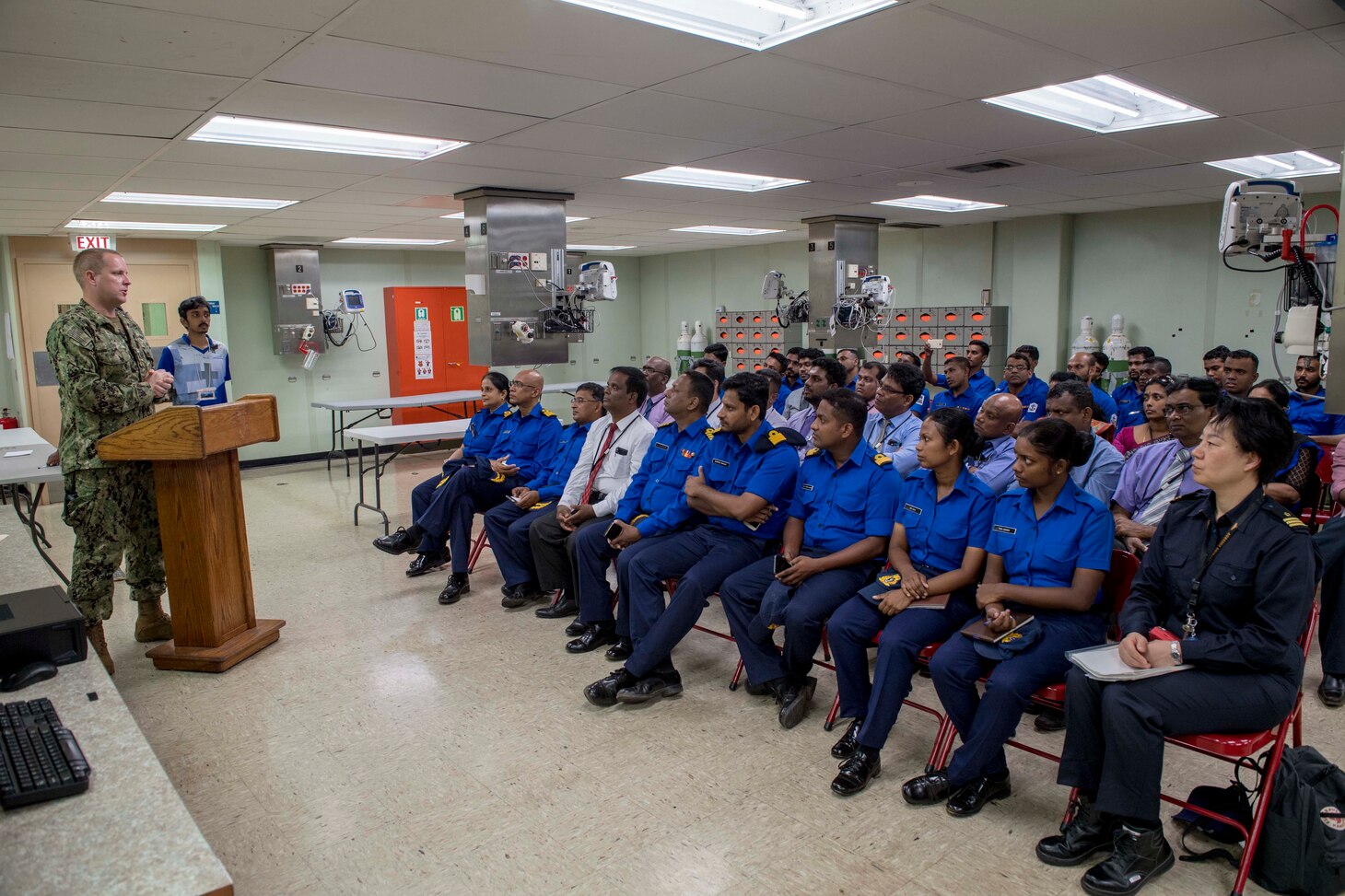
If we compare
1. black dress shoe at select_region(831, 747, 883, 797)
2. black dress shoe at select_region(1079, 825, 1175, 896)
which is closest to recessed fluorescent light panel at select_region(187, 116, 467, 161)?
black dress shoe at select_region(831, 747, 883, 797)

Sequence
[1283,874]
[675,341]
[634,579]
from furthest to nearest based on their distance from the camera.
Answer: [675,341] < [634,579] < [1283,874]

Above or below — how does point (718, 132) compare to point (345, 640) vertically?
above

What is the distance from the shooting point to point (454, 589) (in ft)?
15.8

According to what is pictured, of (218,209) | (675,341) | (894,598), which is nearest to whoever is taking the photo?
(894,598)

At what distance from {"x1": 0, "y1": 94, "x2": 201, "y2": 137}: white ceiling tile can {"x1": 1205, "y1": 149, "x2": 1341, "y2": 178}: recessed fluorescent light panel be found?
630cm

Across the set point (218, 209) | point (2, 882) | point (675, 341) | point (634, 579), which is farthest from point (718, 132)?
point (675, 341)

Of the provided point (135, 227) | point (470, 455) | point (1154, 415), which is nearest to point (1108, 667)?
point (1154, 415)

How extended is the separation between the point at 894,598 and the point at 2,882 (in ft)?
7.95

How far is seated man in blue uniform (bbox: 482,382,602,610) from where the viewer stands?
4.70m

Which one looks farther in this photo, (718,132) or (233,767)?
(718,132)

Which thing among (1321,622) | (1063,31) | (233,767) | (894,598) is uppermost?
(1063,31)

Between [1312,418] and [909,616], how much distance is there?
342cm

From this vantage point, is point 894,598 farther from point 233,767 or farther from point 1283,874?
point 233,767

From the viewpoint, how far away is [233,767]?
3012 millimetres
